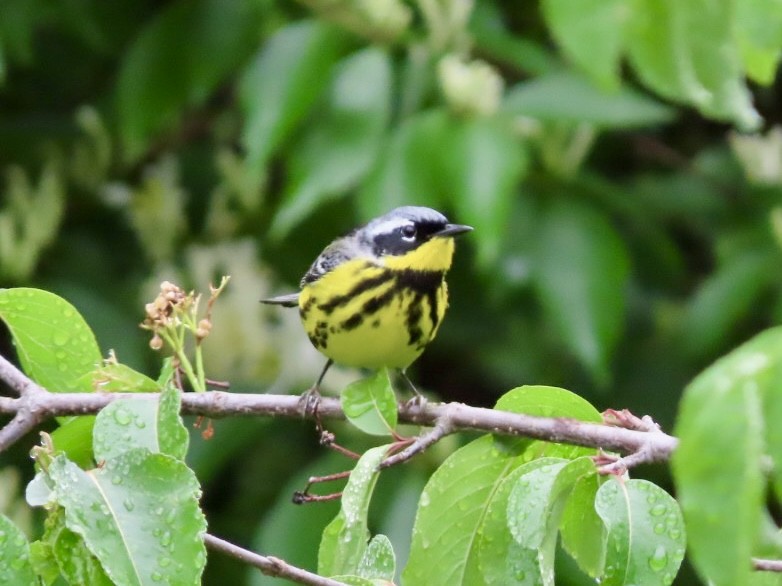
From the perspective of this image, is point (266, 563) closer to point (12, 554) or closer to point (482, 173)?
point (12, 554)

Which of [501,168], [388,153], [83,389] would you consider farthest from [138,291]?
[83,389]

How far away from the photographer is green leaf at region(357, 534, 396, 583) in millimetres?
1481

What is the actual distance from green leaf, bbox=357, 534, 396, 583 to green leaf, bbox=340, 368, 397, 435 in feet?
0.65

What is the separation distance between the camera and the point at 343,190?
3.44 metres

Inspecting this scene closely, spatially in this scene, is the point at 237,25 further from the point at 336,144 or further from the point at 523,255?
the point at 523,255

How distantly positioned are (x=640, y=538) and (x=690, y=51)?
A: 62cm

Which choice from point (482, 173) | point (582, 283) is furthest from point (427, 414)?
point (582, 283)

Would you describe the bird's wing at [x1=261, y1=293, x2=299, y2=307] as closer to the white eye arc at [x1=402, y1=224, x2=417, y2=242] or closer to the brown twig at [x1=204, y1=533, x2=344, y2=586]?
the white eye arc at [x1=402, y1=224, x2=417, y2=242]

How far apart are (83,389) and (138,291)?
80.9 inches

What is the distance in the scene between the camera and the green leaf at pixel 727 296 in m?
3.51

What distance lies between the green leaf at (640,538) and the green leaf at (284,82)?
1.92 meters

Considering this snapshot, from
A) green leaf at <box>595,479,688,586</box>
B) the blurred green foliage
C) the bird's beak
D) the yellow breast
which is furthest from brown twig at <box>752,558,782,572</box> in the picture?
the blurred green foliage

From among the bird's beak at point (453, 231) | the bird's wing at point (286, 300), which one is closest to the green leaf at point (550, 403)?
the bird's beak at point (453, 231)

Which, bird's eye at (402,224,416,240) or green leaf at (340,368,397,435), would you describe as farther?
bird's eye at (402,224,416,240)
